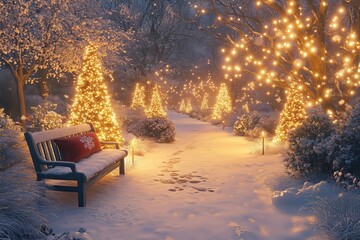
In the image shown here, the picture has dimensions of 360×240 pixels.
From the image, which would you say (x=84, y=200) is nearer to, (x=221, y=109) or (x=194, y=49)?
(x=221, y=109)

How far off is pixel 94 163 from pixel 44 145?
3.29ft

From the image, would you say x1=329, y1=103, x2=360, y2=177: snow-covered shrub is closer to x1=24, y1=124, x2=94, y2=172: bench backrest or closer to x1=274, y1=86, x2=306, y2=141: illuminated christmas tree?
x1=24, y1=124, x2=94, y2=172: bench backrest

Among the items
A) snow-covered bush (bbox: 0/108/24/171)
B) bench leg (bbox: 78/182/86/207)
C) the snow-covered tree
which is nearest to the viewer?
bench leg (bbox: 78/182/86/207)

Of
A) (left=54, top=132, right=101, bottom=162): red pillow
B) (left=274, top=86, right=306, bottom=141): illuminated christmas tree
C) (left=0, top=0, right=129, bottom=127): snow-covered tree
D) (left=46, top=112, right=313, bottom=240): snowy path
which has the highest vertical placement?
(left=0, top=0, right=129, bottom=127): snow-covered tree

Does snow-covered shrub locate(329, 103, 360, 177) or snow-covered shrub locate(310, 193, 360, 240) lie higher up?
snow-covered shrub locate(329, 103, 360, 177)

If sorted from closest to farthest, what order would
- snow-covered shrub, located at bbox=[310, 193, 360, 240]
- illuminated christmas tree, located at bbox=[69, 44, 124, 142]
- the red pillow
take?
snow-covered shrub, located at bbox=[310, 193, 360, 240] < the red pillow < illuminated christmas tree, located at bbox=[69, 44, 124, 142]

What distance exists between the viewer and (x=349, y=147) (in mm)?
6336

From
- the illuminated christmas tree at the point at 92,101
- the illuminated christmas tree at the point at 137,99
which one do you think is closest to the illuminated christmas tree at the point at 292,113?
the illuminated christmas tree at the point at 92,101

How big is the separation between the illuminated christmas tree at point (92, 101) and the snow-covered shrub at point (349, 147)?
20.8ft

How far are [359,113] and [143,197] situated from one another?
432cm

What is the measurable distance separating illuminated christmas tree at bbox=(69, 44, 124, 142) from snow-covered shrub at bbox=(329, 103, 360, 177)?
20.8 ft

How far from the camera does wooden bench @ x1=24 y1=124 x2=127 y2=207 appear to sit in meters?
5.91

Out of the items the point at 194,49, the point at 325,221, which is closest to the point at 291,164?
the point at 325,221

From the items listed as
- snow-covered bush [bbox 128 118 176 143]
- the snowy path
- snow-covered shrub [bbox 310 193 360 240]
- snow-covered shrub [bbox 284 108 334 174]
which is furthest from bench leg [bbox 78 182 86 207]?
snow-covered bush [bbox 128 118 176 143]
